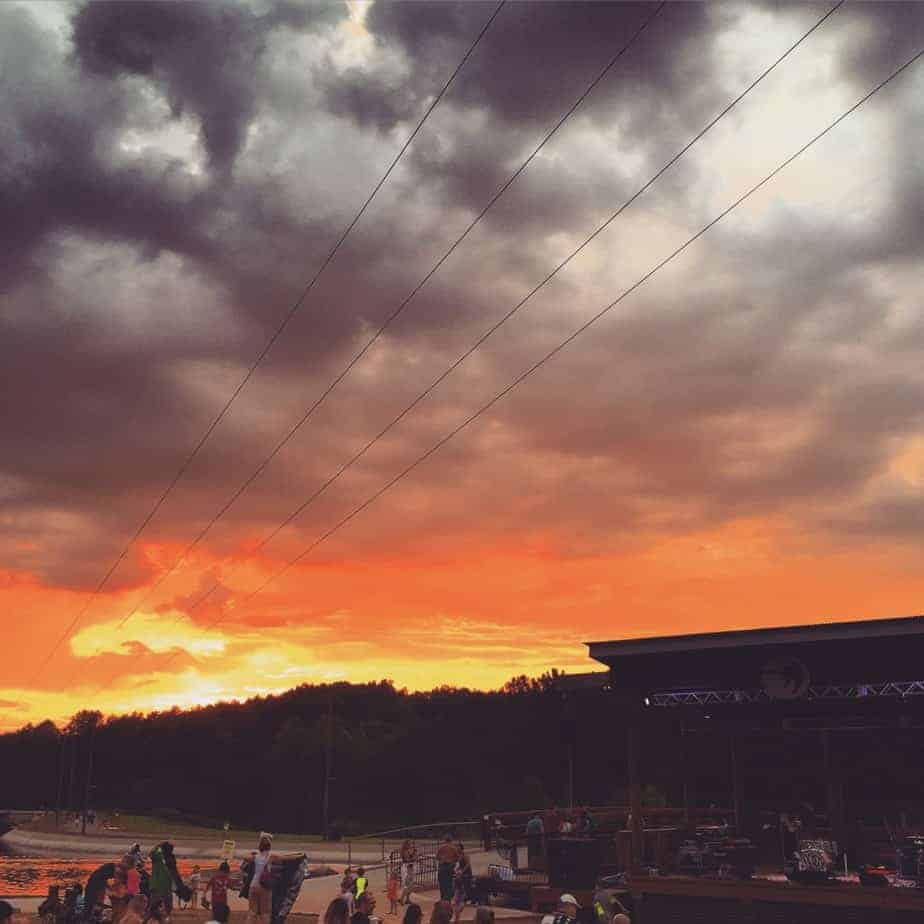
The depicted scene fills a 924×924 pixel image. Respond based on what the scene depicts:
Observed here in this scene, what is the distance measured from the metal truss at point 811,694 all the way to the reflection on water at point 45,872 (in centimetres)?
3254

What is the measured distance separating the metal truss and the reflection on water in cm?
3254

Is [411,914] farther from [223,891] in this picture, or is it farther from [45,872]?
[45,872]

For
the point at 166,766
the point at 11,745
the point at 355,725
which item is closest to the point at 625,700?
the point at 355,725

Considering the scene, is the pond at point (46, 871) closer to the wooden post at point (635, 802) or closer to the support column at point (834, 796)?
the wooden post at point (635, 802)

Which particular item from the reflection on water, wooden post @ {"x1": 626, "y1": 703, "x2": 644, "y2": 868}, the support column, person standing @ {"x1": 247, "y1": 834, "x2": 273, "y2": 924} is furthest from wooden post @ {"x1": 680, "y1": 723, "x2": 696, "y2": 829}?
the reflection on water

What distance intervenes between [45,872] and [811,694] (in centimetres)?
Result: 5435

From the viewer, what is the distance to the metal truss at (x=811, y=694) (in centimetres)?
2194

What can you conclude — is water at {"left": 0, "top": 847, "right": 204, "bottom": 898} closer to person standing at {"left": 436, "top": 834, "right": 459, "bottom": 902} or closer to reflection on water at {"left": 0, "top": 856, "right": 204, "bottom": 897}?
reflection on water at {"left": 0, "top": 856, "right": 204, "bottom": 897}

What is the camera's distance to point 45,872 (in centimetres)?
6159

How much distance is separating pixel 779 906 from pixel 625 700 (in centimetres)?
569

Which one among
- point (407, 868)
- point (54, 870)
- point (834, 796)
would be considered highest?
point (834, 796)

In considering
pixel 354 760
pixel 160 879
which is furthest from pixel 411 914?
pixel 354 760

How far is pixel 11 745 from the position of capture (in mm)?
185125

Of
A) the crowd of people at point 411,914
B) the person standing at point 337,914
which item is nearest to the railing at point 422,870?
the crowd of people at point 411,914
